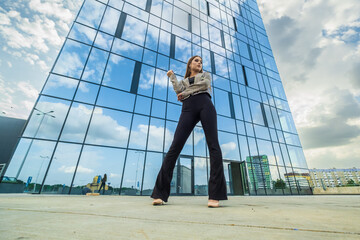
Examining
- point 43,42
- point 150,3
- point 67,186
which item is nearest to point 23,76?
point 43,42

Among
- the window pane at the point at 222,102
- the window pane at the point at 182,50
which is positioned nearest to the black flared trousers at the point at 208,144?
the window pane at the point at 222,102

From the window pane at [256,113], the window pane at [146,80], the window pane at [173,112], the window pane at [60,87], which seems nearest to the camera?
the window pane at [60,87]

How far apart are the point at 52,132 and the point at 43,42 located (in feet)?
18.1

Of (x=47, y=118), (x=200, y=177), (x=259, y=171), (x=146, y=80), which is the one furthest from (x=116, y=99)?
(x=259, y=171)

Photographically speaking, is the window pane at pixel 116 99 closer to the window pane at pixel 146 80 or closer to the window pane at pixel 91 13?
the window pane at pixel 146 80

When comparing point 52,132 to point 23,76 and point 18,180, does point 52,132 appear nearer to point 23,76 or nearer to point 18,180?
point 18,180

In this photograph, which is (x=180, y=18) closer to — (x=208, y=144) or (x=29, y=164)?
(x=29, y=164)

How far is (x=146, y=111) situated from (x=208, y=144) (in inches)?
274

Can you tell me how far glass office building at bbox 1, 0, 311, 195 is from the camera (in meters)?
6.00

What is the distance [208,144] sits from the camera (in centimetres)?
169

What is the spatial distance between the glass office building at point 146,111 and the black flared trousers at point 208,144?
570cm

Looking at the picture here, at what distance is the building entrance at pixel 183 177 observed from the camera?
290 inches

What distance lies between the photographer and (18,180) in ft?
16.9

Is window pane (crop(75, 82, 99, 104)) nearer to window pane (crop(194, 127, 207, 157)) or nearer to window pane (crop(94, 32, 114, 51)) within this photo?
window pane (crop(94, 32, 114, 51))
